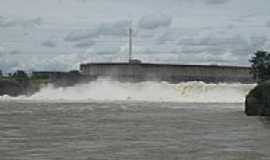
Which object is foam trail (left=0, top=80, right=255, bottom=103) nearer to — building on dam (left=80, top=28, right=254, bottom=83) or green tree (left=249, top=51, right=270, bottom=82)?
building on dam (left=80, top=28, right=254, bottom=83)

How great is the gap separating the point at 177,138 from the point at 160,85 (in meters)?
97.2

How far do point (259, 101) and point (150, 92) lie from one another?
77385 millimetres

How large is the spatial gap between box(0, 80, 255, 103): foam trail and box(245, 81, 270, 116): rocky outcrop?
5557 cm

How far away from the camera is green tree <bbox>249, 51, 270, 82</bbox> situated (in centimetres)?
14600

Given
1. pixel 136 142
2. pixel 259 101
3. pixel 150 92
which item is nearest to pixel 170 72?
pixel 150 92

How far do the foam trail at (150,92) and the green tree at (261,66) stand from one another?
22528mm

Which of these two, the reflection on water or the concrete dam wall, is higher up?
the reflection on water

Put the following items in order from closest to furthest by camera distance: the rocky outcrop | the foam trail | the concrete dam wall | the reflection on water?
the reflection on water, the rocky outcrop, the foam trail, the concrete dam wall

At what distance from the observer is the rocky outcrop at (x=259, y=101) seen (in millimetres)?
49281

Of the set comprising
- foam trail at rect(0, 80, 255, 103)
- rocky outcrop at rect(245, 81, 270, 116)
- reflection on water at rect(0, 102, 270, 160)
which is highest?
reflection on water at rect(0, 102, 270, 160)

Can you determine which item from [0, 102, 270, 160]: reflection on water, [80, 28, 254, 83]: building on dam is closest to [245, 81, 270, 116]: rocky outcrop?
[0, 102, 270, 160]: reflection on water

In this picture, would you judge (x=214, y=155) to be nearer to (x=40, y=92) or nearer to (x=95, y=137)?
(x=95, y=137)

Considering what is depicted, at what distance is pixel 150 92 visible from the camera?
128 meters

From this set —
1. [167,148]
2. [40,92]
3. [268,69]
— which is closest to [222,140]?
[167,148]
